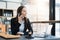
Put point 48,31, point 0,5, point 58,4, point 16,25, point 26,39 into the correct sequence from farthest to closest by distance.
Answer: point 0,5 < point 58,4 < point 16,25 < point 48,31 < point 26,39

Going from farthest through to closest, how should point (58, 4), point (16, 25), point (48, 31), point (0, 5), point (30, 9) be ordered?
point (0, 5), point (30, 9), point (58, 4), point (16, 25), point (48, 31)

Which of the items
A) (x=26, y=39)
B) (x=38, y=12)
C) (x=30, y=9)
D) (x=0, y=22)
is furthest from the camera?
(x=0, y=22)

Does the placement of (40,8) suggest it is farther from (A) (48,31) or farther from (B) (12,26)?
(A) (48,31)

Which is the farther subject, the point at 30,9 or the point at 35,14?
the point at 30,9

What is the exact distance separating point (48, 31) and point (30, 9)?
8.70 feet

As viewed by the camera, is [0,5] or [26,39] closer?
[26,39]

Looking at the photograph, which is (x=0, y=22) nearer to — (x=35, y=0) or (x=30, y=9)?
(x=30, y=9)

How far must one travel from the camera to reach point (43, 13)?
4.23m

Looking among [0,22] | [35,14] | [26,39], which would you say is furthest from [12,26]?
[0,22]

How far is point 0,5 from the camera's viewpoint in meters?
5.86

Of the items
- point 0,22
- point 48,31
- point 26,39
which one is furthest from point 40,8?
point 26,39

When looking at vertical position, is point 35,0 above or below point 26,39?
above

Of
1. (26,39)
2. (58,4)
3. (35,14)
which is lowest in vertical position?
(26,39)

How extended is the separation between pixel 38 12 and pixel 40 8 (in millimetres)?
163
